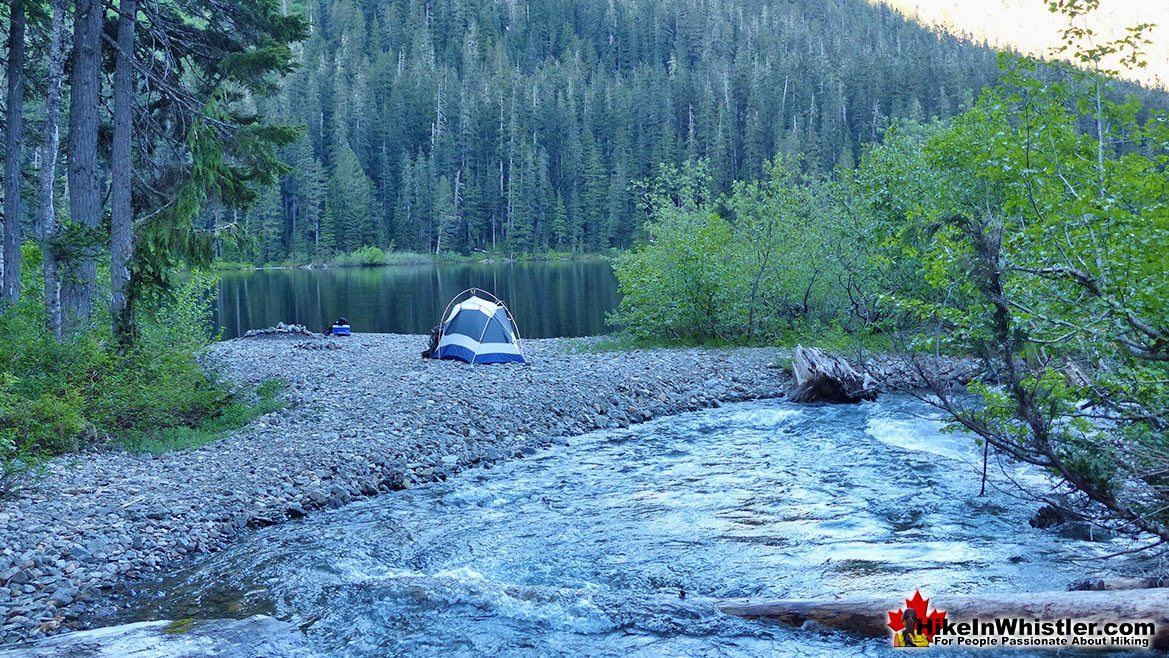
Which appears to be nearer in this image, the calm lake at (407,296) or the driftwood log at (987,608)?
the driftwood log at (987,608)

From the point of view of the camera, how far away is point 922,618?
6262 millimetres

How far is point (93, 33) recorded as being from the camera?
1378cm

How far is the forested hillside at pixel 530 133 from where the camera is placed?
91938mm

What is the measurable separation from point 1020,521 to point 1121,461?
9.22 feet

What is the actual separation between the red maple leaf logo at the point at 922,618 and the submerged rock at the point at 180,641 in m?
4.24

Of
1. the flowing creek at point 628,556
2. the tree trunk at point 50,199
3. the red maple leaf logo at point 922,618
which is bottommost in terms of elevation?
the flowing creek at point 628,556

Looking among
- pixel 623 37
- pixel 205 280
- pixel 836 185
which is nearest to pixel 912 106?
pixel 623 37

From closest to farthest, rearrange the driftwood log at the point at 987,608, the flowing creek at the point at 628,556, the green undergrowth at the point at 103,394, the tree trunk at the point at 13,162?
the driftwood log at the point at 987,608 < the flowing creek at the point at 628,556 < the green undergrowth at the point at 103,394 < the tree trunk at the point at 13,162

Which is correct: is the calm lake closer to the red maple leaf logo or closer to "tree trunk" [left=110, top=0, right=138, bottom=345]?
"tree trunk" [left=110, top=0, right=138, bottom=345]

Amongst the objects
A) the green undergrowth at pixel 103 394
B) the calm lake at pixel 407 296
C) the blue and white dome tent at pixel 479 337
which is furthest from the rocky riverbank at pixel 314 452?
the calm lake at pixel 407 296

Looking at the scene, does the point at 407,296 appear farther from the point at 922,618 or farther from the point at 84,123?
the point at 922,618

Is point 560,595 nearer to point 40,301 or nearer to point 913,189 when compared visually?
point 40,301

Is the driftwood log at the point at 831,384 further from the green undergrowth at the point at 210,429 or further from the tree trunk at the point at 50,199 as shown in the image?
the tree trunk at the point at 50,199

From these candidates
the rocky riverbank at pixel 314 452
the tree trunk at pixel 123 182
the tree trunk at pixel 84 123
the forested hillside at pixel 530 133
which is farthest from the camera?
the forested hillside at pixel 530 133
